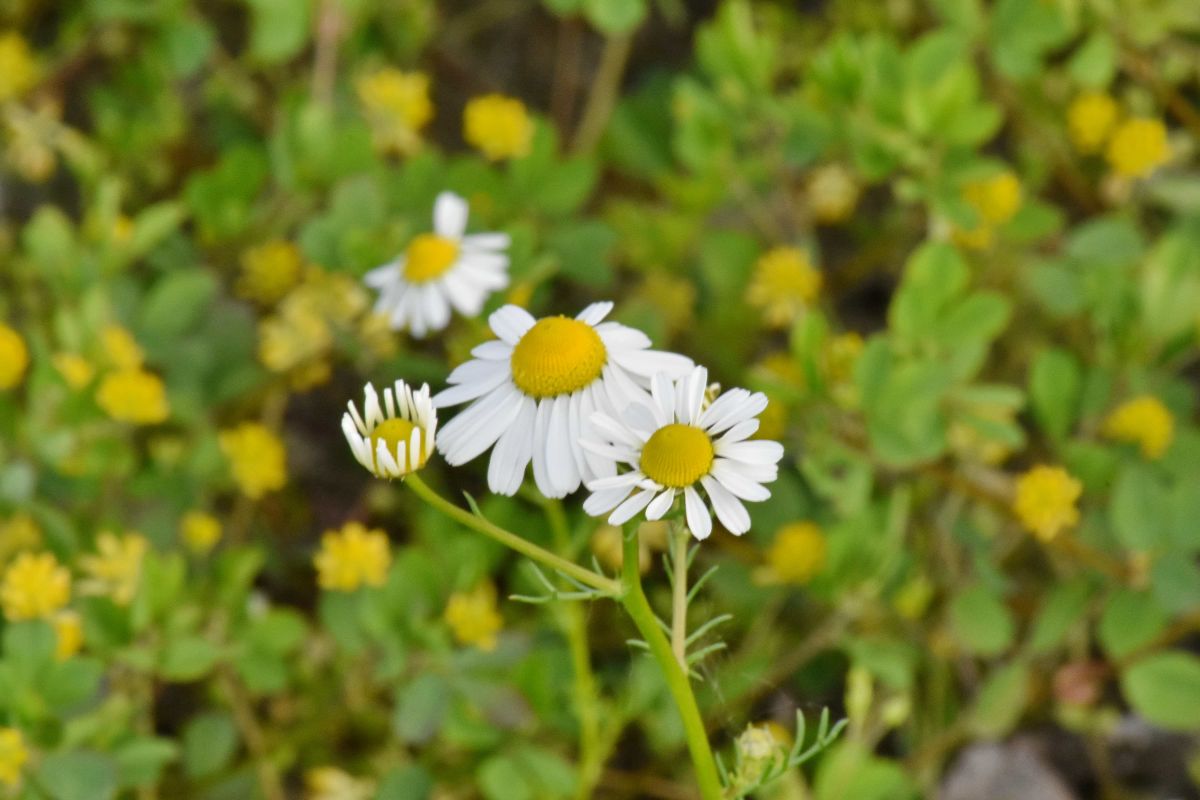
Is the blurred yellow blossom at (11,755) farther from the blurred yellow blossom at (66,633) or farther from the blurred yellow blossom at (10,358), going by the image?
the blurred yellow blossom at (10,358)

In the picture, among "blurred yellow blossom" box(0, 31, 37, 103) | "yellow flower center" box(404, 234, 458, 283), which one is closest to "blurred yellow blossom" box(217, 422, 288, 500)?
"yellow flower center" box(404, 234, 458, 283)

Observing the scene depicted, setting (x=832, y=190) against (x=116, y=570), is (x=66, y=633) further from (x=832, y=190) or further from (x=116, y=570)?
(x=832, y=190)

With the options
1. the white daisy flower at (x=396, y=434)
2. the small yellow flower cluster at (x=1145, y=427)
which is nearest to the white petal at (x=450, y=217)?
the white daisy flower at (x=396, y=434)

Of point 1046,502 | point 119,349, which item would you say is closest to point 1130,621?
point 1046,502

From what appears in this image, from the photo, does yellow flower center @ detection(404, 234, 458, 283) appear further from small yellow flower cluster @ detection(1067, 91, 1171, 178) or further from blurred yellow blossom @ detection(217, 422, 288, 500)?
small yellow flower cluster @ detection(1067, 91, 1171, 178)

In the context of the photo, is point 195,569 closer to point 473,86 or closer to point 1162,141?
point 473,86
